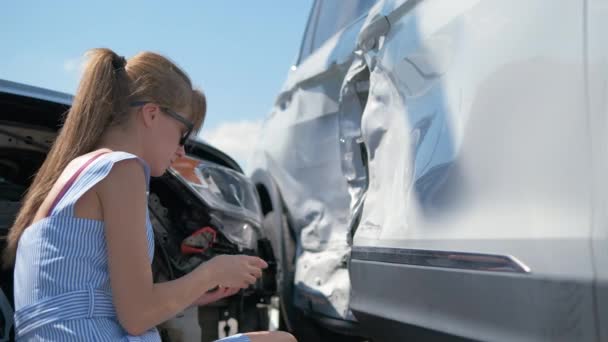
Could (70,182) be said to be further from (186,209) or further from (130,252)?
(186,209)

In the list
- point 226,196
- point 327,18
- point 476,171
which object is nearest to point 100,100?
point 476,171

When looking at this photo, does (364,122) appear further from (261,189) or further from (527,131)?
(261,189)

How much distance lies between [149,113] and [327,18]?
6.17ft

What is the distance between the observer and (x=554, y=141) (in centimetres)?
131

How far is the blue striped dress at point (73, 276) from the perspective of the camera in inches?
52.9

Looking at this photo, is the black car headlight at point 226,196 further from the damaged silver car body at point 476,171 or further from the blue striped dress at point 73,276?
the blue striped dress at point 73,276

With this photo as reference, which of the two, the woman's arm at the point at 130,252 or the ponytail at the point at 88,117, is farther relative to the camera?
the ponytail at the point at 88,117

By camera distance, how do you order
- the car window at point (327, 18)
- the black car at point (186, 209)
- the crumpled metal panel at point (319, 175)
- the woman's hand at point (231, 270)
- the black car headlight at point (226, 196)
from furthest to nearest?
the car window at point (327, 18), the crumpled metal panel at point (319, 175), the black car headlight at point (226, 196), the black car at point (186, 209), the woman's hand at point (231, 270)

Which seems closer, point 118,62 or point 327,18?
point 118,62

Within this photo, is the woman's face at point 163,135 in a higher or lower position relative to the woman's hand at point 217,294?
higher

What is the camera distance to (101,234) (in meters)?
1.37

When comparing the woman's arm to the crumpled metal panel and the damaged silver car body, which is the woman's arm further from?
the crumpled metal panel

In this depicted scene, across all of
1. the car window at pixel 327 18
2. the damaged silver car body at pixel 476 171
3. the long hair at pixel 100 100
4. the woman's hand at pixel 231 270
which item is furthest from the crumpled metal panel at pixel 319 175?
the long hair at pixel 100 100

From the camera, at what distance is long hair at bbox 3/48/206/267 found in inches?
59.5
